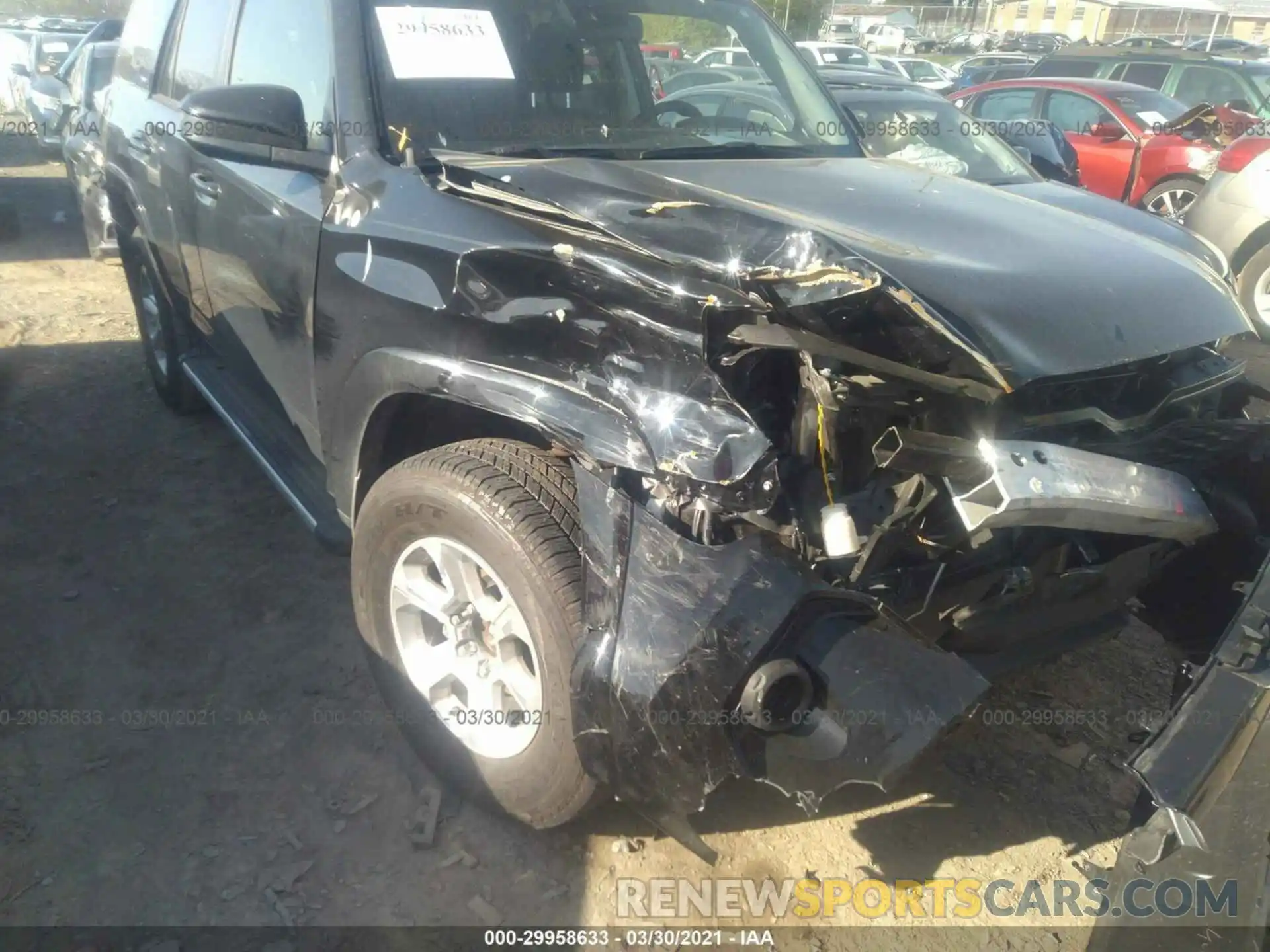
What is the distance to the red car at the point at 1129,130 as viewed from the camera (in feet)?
27.5

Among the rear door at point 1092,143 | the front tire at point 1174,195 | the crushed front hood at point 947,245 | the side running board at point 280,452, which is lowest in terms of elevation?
the front tire at point 1174,195

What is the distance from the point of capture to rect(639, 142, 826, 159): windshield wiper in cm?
291

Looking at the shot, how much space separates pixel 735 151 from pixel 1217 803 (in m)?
2.26

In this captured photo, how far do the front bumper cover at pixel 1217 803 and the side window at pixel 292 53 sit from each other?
2.42 metres

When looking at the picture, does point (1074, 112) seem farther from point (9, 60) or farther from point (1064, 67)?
point (9, 60)

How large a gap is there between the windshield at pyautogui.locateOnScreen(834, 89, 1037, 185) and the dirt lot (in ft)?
10.9

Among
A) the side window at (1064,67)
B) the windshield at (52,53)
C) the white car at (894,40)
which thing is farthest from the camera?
the white car at (894,40)

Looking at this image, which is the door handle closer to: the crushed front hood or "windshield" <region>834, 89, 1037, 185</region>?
the crushed front hood

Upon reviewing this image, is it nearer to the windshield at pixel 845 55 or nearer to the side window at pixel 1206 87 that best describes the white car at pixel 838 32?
the windshield at pixel 845 55

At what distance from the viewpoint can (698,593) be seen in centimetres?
177

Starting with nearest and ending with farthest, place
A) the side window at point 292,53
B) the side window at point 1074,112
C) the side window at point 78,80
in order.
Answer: the side window at point 292,53
the side window at point 78,80
the side window at point 1074,112

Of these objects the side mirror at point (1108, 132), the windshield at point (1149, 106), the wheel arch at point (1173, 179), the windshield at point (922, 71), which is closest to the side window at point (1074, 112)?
the windshield at point (1149, 106)

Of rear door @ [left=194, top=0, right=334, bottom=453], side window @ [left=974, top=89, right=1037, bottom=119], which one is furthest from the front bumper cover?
side window @ [left=974, top=89, right=1037, bottom=119]

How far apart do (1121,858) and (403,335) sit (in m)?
1.84
